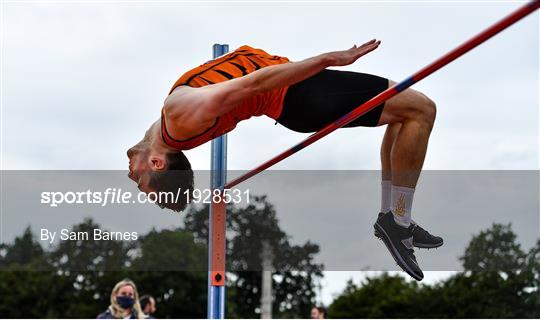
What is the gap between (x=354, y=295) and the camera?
27.6 metres

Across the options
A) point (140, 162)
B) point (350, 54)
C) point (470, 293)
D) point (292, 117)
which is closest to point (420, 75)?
point (350, 54)

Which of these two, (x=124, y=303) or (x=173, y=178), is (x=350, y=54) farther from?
(x=124, y=303)

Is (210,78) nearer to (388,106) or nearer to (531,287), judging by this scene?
(388,106)

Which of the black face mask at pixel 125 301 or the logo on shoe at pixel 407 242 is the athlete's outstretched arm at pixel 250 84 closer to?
the logo on shoe at pixel 407 242

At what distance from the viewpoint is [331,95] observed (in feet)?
13.7

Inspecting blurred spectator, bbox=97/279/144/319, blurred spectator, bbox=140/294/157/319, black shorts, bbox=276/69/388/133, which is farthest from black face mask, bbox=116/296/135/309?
black shorts, bbox=276/69/388/133

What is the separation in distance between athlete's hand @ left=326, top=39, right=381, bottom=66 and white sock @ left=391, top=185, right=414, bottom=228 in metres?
0.88

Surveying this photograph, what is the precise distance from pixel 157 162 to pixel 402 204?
49.7 inches

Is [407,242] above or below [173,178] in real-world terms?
below

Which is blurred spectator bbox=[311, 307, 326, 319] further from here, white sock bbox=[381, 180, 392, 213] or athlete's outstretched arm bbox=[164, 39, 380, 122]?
athlete's outstretched arm bbox=[164, 39, 380, 122]

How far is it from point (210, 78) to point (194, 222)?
39.6 feet

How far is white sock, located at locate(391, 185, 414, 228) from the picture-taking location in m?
4.29

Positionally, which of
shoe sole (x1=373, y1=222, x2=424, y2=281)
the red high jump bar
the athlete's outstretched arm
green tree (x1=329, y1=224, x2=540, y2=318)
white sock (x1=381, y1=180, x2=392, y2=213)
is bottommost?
shoe sole (x1=373, y1=222, x2=424, y2=281)

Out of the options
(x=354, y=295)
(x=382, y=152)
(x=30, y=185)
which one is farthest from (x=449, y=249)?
(x=354, y=295)
